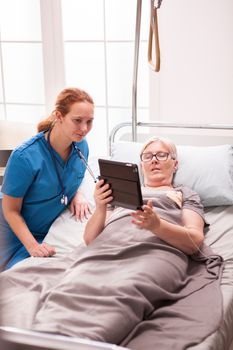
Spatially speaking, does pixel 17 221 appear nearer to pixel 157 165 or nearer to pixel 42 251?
pixel 42 251

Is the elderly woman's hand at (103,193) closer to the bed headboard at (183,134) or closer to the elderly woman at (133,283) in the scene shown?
the elderly woman at (133,283)

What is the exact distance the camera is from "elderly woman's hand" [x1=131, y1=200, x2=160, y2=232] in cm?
160

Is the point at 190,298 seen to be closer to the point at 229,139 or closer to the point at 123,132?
the point at 229,139

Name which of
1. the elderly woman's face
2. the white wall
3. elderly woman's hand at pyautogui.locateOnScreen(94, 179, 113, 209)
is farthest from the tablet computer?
the white wall

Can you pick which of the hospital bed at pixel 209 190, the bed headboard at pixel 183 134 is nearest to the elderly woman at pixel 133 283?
the hospital bed at pixel 209 190

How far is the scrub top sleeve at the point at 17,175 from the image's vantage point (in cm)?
201

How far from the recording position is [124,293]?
1.37m

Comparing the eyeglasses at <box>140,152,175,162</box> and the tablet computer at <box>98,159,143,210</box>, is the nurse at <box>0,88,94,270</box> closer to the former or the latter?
the eyeglasses at <box>140,152,175,162</box>

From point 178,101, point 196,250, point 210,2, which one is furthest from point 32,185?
point 210,2

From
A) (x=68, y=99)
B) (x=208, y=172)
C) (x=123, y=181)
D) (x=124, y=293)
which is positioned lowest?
(x=124, y=293)

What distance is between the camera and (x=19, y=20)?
3344 mm

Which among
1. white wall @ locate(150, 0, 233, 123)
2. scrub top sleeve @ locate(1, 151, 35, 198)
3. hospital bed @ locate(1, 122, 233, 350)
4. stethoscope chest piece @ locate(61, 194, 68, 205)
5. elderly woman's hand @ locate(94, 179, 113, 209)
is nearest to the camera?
elderly woman's hand @ locate(94, 179, 113, 209)

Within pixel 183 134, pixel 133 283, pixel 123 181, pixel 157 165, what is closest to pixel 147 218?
pixel 123 181

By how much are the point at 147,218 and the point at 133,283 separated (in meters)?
0.27
